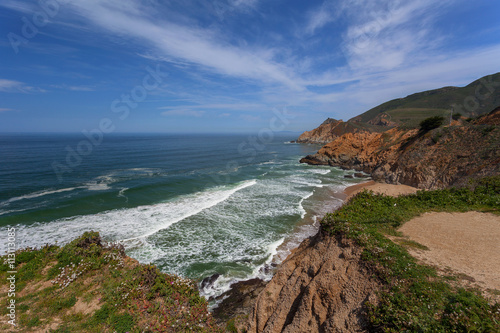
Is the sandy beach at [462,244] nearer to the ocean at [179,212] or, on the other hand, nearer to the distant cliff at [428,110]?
the ocean at [179,212]

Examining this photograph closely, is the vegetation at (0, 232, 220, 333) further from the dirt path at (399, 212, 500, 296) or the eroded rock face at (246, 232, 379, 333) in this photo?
the dirt path at (399, 212, 500, 296)

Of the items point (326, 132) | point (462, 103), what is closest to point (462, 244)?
Result: point (326, 132)

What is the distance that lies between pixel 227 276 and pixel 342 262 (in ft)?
24.1

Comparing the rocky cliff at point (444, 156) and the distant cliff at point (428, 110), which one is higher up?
the distant cliff at point (428, 110)

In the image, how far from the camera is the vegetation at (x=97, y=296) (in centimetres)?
689

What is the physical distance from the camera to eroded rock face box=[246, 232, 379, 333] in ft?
20.2

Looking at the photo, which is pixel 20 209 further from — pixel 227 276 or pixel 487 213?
pixel 487 213

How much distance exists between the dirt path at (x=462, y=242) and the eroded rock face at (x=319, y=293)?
7.71 feet

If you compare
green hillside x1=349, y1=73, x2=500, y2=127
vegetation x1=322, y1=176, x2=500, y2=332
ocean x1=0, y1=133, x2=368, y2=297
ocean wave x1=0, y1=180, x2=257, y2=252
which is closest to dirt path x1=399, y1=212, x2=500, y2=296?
vegetation x1=322, y1=176, x2=500, y2=332

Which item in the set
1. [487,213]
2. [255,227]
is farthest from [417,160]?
[255,227]

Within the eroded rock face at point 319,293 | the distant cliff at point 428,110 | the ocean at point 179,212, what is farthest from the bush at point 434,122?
the distant cliff at point 428,110

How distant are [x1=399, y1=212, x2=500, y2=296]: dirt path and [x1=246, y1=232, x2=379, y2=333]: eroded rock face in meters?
2.35

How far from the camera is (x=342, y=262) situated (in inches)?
288

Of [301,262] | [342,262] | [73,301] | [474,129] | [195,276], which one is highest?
[474,129]
